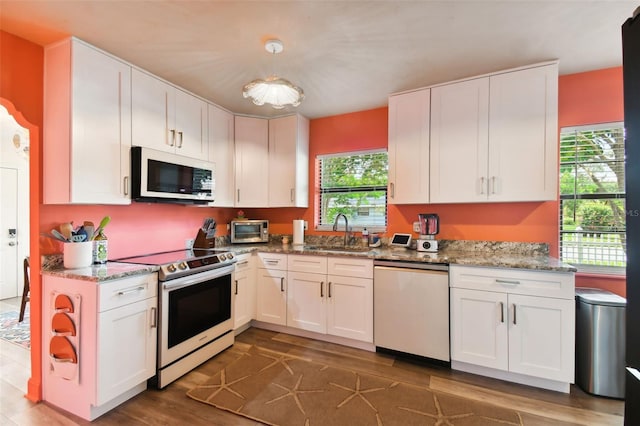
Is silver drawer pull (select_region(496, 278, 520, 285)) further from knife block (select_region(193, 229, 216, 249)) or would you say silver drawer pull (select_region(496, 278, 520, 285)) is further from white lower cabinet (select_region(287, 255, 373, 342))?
knife block (select_region(193, 229, 216, 249))

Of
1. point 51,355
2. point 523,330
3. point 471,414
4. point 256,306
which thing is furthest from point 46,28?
point 523,330

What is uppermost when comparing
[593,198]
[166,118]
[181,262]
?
[166,118]

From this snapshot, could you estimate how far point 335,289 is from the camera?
2.83 metres

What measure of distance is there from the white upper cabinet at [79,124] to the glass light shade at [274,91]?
1117 millimetres

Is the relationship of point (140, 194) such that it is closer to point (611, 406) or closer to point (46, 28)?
point (46, 28)

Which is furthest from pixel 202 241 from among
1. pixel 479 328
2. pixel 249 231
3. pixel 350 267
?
pixel 479 328

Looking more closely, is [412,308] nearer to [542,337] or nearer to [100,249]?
[542,337]

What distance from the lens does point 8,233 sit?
13.9 ft

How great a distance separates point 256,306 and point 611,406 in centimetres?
305

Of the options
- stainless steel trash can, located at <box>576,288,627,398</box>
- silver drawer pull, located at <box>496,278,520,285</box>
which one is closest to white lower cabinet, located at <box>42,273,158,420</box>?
silver drawer pull, located at <box>496,278,520,285</box>

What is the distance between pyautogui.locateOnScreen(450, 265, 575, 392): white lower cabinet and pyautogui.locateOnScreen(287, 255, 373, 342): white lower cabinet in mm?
777

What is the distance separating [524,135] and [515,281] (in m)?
1.26

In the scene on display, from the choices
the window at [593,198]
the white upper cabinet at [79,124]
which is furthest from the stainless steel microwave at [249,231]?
the window at [593,198]

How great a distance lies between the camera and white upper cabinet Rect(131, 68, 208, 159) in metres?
2.40
